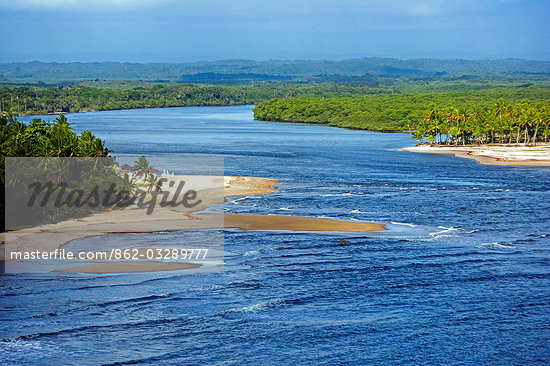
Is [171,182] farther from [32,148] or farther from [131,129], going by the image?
[131,129]

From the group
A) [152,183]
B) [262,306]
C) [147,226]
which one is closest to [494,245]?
[262,306]

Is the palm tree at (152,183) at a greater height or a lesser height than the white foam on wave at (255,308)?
greater

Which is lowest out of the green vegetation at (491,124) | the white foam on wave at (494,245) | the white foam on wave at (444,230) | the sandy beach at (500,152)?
the white foam on wave at (494,245)

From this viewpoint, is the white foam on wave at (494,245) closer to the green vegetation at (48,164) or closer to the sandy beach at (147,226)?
the sandy beach at (147,226)

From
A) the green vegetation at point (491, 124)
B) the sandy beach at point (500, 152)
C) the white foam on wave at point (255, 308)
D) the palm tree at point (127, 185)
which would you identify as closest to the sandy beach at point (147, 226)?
the palm tree at point (127, 185)

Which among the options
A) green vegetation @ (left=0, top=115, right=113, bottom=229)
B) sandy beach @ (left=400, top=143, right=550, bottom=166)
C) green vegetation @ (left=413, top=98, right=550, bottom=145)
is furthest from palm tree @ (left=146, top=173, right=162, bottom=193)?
green vegetation @ (left=413, top=98, right=550, bottom=145)

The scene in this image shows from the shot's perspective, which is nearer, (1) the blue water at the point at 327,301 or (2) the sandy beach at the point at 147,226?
(1) the blue water at the point at 327,301

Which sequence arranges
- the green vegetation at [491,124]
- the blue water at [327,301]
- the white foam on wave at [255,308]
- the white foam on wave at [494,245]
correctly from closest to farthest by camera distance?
the blue water at [327,301] < the white foam on wave at [255,308] < the white foam on wave at [494,245] < the green vegetation at [491,124]
